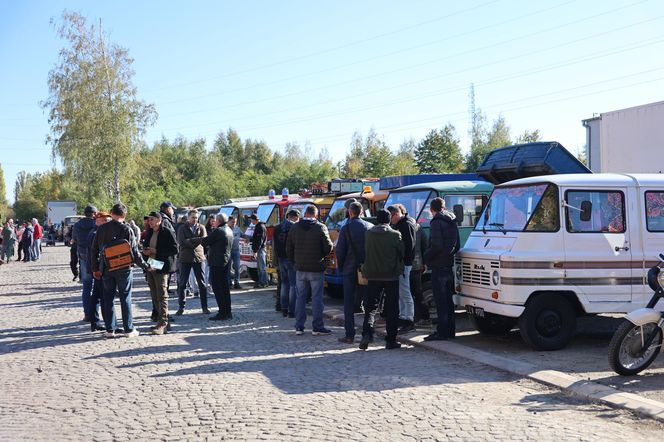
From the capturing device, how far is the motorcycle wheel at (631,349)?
714 cm

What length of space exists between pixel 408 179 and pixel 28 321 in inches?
306

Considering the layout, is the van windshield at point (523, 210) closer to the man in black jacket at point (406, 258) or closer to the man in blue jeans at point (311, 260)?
the man in black jacket at point (406, 258)

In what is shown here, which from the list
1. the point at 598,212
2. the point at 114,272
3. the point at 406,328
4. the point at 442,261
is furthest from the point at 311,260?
the point at 598,212

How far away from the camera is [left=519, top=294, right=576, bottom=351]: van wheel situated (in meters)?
8.70

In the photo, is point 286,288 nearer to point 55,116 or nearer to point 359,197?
point 359,197

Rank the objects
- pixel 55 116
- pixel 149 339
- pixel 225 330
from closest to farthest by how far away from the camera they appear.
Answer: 1. pixel 149 339
2. pixel 225 330
3. pixel 55 116

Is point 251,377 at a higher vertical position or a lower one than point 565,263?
lower

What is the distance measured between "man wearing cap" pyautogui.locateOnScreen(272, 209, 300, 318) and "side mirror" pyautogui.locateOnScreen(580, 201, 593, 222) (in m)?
4.78

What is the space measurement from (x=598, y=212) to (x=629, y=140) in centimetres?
933

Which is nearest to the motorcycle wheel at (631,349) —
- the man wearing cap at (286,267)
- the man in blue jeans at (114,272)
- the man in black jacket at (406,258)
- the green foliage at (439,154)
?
the man in black jacket at (406,258)

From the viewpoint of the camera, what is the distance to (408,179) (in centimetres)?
1393

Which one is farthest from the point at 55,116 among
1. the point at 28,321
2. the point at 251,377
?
the point at 251,377

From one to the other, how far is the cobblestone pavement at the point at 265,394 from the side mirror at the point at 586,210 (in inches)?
95.6

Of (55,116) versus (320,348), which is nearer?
(320,348)
